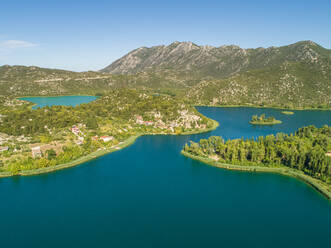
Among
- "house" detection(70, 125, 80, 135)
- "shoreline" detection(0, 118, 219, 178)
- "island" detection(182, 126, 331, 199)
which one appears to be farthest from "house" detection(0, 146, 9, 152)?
"island" detection(182, 126, 331, 199)

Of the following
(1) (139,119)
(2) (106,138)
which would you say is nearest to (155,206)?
(2) (106,138)

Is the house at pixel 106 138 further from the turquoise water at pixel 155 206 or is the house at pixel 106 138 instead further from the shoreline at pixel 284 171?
the shoreline at pixel 284 171

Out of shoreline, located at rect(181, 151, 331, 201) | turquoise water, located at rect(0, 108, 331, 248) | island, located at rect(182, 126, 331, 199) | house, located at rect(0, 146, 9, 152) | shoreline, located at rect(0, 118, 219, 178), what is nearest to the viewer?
turquoise water, located at rect(0, 108, 331, 248)

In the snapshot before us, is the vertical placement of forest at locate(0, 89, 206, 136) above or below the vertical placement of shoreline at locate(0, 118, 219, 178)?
above

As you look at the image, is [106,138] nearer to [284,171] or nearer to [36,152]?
[36,152]

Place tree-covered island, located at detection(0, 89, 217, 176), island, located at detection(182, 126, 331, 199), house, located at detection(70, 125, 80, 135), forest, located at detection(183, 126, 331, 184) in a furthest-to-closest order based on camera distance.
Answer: house, located at detection(70, 125, 80, 135), tree-covered island, located at detection(0, 89, 217, 176), forest, located at detection(183, 126, 331, 184), island, located at detection(182, 126, 331, 199)

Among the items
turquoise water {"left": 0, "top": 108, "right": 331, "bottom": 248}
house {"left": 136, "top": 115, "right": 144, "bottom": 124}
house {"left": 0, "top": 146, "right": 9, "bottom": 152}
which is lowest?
turquoise water {"left": 0, "top": 108, "right": 331, "bottom": 248}

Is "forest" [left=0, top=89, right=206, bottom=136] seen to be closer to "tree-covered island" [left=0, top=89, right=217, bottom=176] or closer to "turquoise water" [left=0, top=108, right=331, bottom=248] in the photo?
"tree-covered island" [left=0, top=89, right=217, bottom=176]

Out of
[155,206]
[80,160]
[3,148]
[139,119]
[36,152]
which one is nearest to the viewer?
[155,206]
